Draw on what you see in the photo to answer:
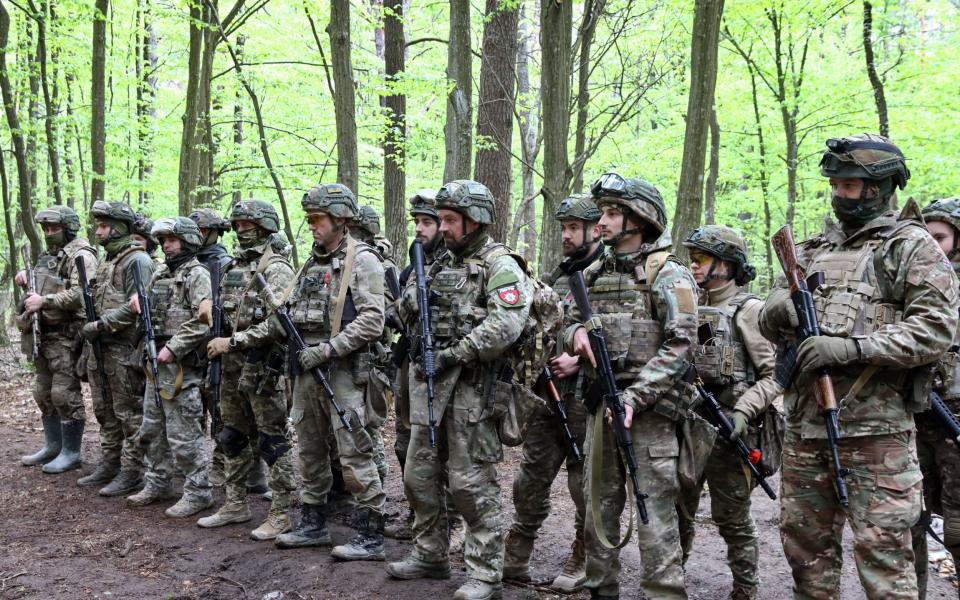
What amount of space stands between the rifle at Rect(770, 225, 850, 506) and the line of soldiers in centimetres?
4

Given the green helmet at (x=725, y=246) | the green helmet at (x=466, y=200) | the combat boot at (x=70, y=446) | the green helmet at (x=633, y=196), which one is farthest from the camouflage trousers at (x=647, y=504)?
the combat boot at (x=70, y=446)

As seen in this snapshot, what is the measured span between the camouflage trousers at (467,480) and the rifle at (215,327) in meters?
2.46

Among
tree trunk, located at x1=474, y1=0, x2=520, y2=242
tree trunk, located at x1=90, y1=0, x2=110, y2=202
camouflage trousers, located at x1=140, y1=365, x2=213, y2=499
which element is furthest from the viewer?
tree trunk, located at x1=90, y1=0, x2=110, y2=202

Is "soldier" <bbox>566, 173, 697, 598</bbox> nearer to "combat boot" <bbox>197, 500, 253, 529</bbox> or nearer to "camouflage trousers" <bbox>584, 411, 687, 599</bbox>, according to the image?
"camouflage trousers" <bbox>584, 411, 687, 599</bbox>

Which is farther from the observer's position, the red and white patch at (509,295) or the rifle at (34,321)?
the rifle at (34,321)

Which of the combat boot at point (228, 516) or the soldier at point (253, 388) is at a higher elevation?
the soldier at point (253, 388)

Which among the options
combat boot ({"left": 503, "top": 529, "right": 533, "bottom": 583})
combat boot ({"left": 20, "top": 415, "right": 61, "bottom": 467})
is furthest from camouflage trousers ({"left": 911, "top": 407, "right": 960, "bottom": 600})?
combat boot ({"left": 20, "top": 415, "right": 61, "bottom": 467})

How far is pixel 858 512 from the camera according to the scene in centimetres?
354

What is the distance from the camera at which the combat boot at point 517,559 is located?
5.41m

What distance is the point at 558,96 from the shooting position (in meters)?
8.53

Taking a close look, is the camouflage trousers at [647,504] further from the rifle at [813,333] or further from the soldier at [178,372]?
the soldier at [178,372]

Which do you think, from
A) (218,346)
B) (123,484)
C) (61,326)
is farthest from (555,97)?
(123,484)

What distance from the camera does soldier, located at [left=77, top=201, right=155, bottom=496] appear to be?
7.61 meters

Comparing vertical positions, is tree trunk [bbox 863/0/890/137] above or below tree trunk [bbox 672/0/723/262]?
above
